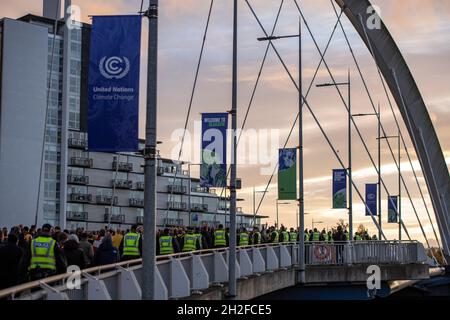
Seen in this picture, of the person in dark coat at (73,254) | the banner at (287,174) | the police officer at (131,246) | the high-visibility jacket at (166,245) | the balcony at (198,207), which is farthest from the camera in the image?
the balcony at (198,207)

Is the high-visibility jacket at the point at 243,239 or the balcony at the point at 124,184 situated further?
the balcony at the point at 124,184

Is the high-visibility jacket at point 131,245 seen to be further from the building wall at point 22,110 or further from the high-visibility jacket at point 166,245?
the building wall at point 22,110

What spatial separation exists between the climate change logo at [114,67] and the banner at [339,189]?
32848mm

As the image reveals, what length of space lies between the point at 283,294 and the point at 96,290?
73.7 feet

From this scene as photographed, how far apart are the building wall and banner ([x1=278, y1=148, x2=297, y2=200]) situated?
7253 centimetres

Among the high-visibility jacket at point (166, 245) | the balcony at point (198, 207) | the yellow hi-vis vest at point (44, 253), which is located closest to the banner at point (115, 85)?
the yellow hi-vis vest at point (44, 253)

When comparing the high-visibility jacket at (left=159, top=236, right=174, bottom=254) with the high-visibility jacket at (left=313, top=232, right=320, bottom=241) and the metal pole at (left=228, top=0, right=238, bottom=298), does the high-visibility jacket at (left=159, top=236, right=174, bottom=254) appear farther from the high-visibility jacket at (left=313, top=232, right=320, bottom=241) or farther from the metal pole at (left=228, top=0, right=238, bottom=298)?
the high-visibility jacket at (left=313, top=232, right=320, bottom=241)

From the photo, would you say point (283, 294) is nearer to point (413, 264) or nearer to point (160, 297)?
point (413, 264)

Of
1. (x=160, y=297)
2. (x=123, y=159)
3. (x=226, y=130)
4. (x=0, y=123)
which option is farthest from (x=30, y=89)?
(x=160, y=297)

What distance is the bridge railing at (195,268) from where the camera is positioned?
15.0 metres

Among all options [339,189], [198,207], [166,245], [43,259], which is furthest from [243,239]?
[198,207]

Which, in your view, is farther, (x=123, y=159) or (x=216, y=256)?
(x=123, y=159)

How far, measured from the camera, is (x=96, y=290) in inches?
627
